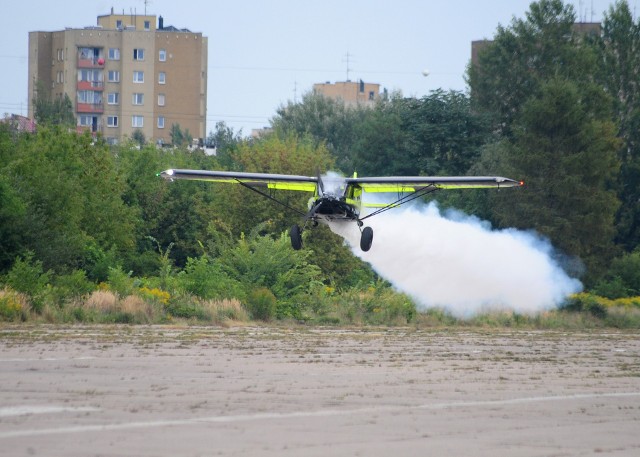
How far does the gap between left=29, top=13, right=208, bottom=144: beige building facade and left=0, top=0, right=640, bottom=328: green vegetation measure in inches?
1397

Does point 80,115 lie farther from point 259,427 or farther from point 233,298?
point 259,427

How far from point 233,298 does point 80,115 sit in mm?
122884

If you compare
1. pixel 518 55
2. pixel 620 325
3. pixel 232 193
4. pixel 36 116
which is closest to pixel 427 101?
pixel 518 55

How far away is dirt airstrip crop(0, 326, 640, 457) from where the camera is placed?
1418 centimetres

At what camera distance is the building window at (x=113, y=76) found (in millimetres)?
153000

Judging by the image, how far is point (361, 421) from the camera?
15.9 meters

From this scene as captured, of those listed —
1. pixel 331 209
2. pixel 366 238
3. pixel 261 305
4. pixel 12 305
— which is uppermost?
pixel 331 209

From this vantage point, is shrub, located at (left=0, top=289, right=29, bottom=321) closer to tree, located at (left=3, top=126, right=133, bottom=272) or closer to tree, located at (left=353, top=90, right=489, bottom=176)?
tree, located at (left=3, top=126, right=133, bottom=272)

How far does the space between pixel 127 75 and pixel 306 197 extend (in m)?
99.8

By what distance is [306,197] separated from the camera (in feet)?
191

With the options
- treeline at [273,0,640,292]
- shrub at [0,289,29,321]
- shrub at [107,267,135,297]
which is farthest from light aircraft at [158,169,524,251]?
treeline at [273,0,640,292]

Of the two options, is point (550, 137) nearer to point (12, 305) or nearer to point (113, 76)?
point (12, 305)

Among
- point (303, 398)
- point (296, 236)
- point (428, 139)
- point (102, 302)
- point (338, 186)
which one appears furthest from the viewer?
point (428, 139)

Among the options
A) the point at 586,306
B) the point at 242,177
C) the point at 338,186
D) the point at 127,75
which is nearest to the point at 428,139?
the point at 586,306
